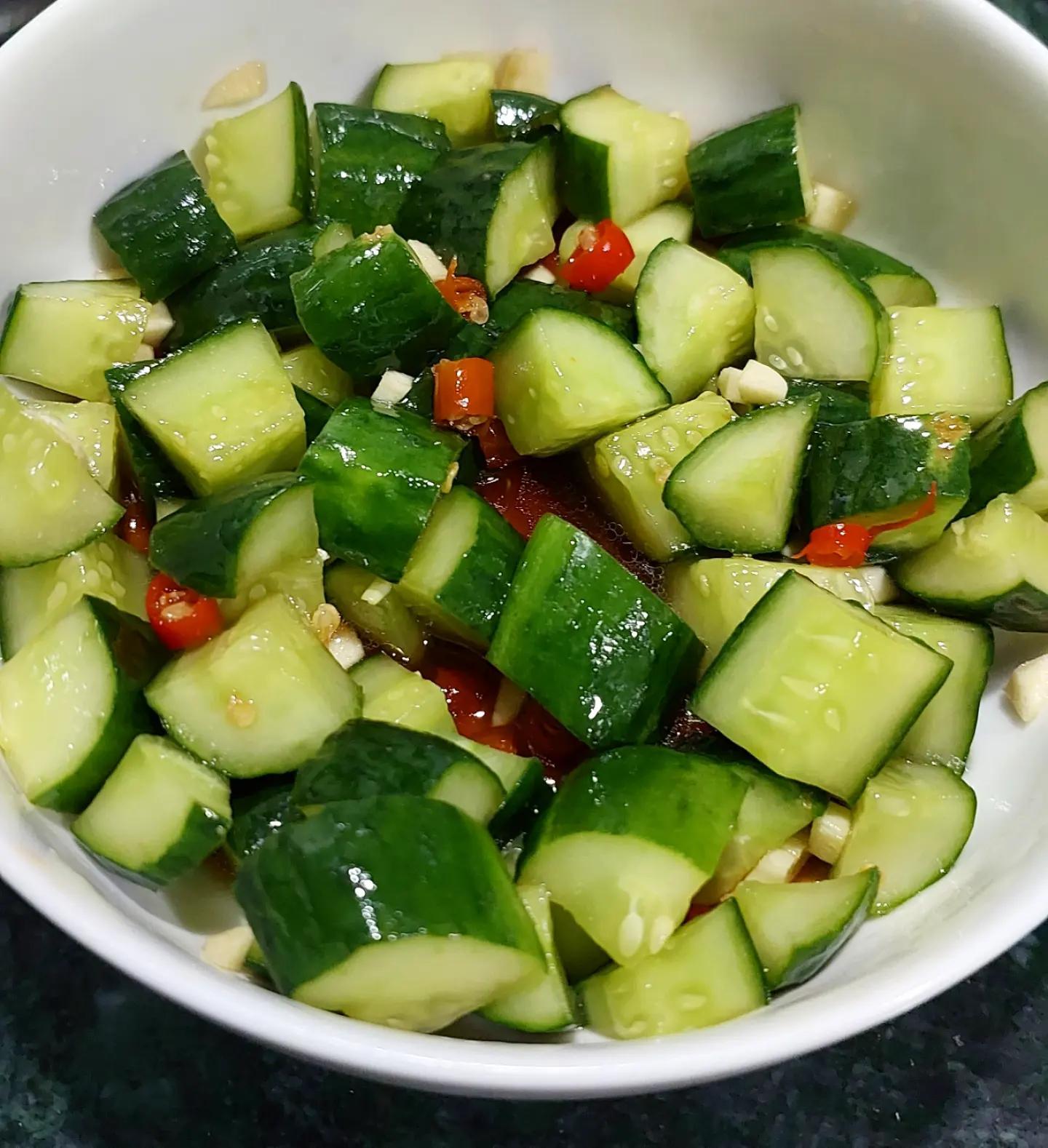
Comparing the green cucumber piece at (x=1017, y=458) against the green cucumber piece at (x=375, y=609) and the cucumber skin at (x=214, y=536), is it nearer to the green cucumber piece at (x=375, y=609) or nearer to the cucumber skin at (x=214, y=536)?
the green cucumber piece at (x=375, y=609)

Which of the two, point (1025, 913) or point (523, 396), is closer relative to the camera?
point (1025, 913)

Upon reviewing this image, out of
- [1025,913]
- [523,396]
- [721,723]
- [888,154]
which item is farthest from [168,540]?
[888,154]

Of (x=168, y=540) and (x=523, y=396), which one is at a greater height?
(x=523, y=396)

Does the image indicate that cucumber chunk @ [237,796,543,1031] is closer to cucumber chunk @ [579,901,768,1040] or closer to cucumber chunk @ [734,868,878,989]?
cucumber chunk @ [579,901,768,1040]

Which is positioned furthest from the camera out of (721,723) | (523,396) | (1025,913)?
(523,396)

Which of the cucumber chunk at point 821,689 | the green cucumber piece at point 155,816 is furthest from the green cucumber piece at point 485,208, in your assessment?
the green cucumber piece at point 155,816

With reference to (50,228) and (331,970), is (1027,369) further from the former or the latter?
(50,228)
